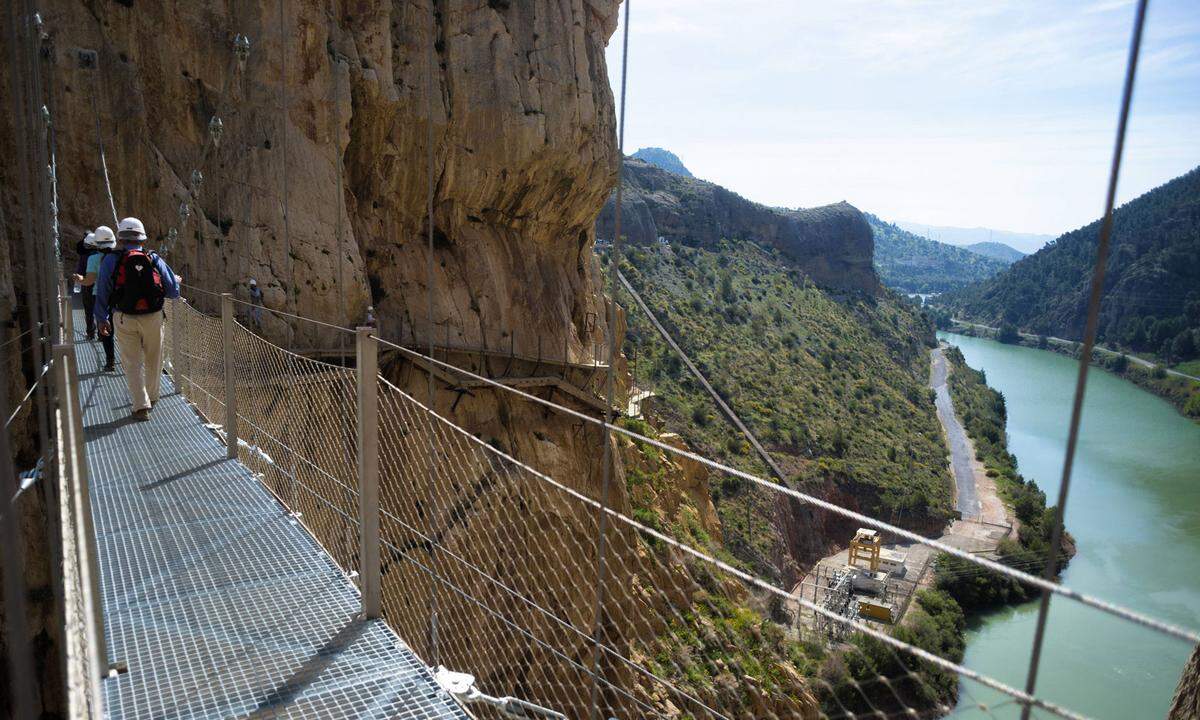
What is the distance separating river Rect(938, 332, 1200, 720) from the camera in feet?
71.4

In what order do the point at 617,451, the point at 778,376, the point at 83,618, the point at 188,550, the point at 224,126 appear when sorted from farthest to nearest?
the point at 778,376, the point at 617,451, the point at 224,126, the point at 188,550, the point at 83,618

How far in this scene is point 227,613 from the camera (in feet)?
8.68

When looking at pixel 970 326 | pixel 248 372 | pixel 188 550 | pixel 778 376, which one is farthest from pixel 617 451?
pixel 970 326

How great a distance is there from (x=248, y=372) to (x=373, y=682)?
8.23 feet

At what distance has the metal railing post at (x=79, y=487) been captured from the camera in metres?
1.62

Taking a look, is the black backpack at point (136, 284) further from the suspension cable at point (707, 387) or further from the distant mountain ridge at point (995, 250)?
the distant mountain ridge at point (995, 250)

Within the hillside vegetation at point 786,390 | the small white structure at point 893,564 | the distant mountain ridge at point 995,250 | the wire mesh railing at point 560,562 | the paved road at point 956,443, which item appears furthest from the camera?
the distant mountain ridge at point 995,250

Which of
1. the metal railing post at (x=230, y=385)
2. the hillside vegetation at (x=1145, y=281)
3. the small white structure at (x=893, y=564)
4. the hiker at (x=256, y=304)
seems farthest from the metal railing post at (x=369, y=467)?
the small white structure at (x=893, y=564)

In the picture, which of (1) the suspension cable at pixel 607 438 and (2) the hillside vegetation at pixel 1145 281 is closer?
(1) the suspension cable at pixel 607 438

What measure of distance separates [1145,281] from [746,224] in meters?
38.1

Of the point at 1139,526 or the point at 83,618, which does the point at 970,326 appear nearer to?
the point at 1139,526

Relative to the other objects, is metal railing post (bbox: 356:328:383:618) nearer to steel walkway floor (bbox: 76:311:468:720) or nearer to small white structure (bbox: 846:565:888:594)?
steel walkway floor (bbox: 76:311:468:720)

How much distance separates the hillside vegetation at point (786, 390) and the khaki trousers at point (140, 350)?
19008mm

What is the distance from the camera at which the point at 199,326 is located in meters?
5.21
